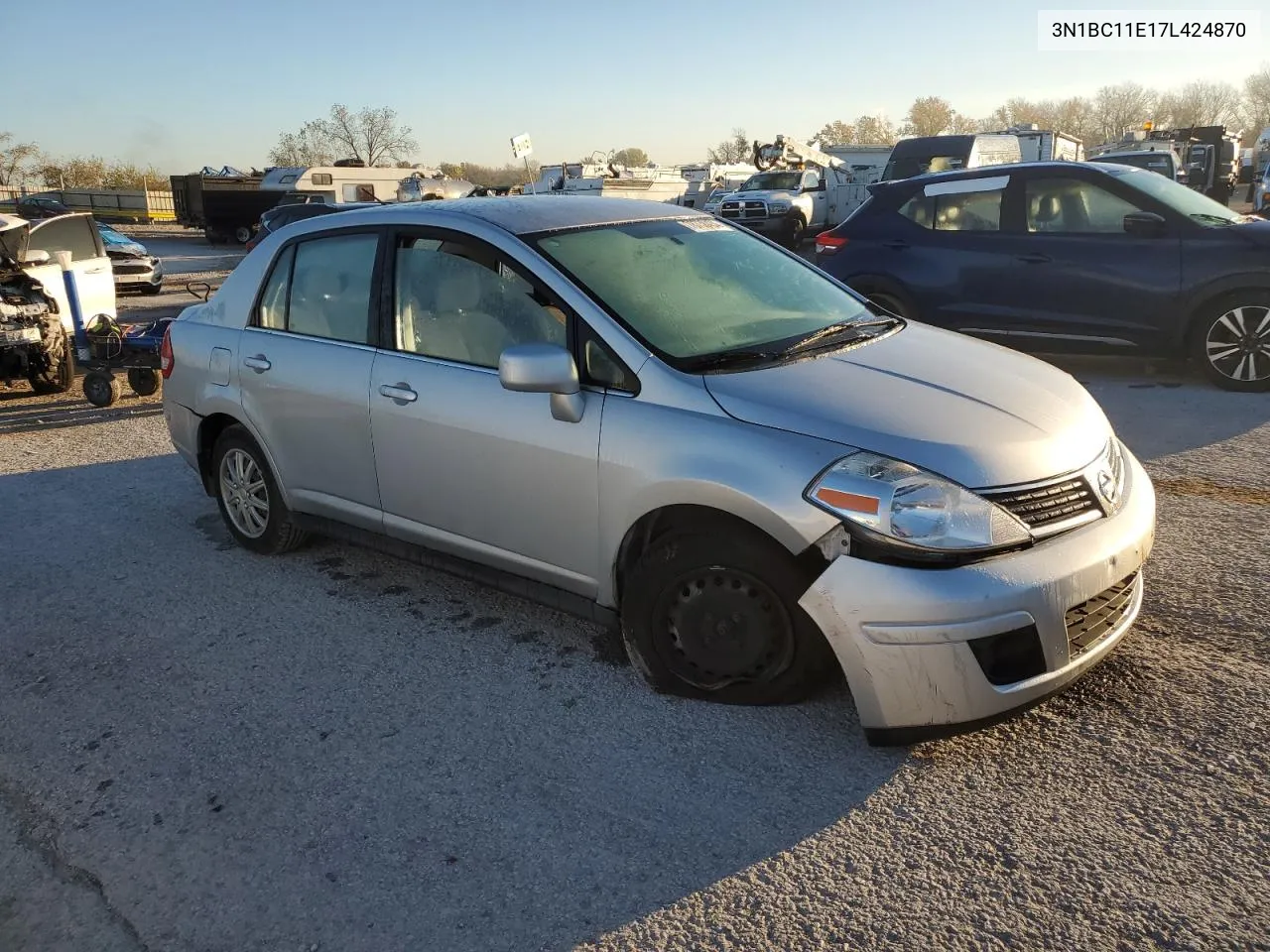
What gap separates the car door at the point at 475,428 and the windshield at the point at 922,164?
17882 millimetres

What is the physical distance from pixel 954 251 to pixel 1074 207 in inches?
37.6

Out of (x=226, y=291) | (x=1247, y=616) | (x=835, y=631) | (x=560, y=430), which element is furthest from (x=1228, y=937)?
(x=226, y=291)

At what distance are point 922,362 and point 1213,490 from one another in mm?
2678

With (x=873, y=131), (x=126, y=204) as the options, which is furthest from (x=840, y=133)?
(x=126, y=204)

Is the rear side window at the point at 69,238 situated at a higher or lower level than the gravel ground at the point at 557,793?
higher

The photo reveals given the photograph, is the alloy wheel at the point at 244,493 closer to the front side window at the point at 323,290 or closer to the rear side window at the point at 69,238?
the front side window at the point at 323,290

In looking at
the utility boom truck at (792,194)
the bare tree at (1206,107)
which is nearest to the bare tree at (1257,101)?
the bare tree at (1206,107)

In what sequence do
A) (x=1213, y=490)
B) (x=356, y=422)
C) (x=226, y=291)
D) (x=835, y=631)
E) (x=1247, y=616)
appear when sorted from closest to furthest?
(x=835, y=631)
(x=1247, y=616)
(x=356, y=422)
(x=226, y=291)
(x=1213, y=490)

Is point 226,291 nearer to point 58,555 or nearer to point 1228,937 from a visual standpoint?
point 58,555

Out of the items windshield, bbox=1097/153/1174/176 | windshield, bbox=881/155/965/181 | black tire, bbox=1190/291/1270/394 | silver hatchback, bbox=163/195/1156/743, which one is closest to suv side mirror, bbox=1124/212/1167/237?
black tire, bbox=1190/291/1270/394

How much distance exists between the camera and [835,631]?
299 centimetres

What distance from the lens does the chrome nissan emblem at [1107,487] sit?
3236mm

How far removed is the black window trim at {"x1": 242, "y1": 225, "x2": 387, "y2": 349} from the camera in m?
4.33

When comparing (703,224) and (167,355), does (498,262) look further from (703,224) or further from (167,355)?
(167,355)
